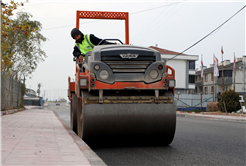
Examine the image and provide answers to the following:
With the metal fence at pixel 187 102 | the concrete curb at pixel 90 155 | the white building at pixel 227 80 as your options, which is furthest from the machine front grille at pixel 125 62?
the white building at pixel 227 80

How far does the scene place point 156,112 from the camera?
6.09 metres

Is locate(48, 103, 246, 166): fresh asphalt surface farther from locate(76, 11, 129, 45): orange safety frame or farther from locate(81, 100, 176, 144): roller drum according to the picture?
locate(76, 11, 129, 45): orange safety frame

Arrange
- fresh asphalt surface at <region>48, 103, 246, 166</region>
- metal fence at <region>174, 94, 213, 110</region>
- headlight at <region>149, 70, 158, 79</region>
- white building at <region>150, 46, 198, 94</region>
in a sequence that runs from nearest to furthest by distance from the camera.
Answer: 1. fresh asphalt surface at <region>48, 103, 246, 166</region>
2. headlight at <region>149, 70, 158, 79</region>
3. metal fence at <region>174, 94, 213, 110</region>
4. white building at <region>150, 46, 198, 94</region>

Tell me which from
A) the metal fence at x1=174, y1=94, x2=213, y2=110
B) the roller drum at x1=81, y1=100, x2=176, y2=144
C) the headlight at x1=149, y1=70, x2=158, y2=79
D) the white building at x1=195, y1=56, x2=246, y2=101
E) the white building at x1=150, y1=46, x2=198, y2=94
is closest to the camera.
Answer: the roller drum at x1=81, y1=100, x2=176, y2=144

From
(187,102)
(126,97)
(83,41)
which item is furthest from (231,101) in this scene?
(126,97)

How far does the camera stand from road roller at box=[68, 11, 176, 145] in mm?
5969

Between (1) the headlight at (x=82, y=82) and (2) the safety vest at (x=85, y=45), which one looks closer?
(1) the headlight at (x=82, y=82)

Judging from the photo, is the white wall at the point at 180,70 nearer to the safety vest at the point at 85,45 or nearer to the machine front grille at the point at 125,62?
the safety vest at the point at 85,45

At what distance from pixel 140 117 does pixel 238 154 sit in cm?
195

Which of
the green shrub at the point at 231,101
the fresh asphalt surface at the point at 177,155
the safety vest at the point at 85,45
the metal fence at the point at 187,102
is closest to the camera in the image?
the fresh asphalt surface at the point at 177,155

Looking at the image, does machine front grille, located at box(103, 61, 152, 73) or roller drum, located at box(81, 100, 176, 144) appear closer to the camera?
roller drum, located at box(81, 100, 176, 144)

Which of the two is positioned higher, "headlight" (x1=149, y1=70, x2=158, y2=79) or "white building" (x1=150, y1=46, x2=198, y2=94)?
"white building" (x1=150, y1=46, x2=198, y2=94)

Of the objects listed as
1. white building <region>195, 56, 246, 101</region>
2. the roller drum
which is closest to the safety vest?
the roller drum

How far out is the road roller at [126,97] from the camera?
19.6 feet
